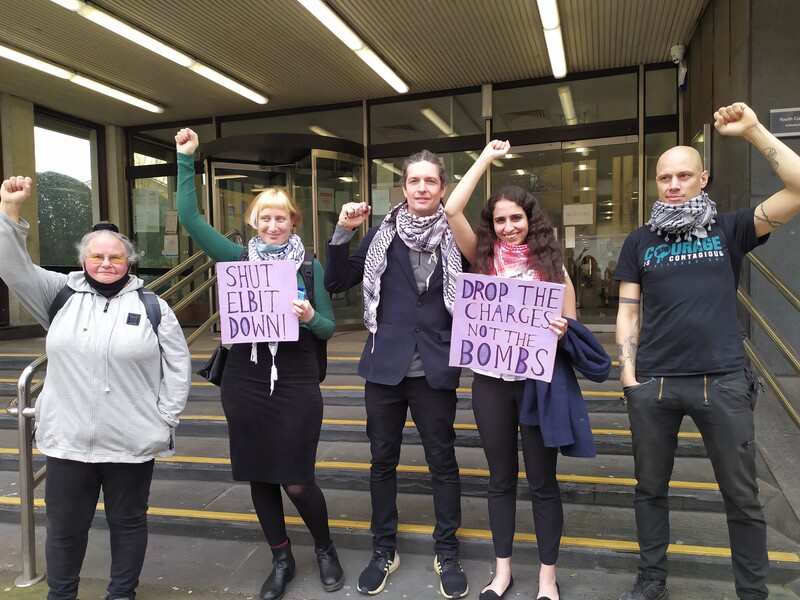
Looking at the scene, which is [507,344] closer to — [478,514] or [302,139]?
[478,514]

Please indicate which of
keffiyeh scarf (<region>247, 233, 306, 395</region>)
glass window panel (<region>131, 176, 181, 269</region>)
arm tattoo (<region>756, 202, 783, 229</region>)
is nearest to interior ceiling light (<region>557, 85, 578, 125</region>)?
arm tattoo (<region>756, 202, 783, 229</region>)

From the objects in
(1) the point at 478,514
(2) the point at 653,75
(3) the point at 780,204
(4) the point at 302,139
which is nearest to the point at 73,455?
(1) the point at 478,514

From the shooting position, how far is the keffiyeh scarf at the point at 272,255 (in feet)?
7.86

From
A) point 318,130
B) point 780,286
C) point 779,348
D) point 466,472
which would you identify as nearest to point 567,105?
Answer: point 318,130

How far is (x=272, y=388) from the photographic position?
2396mm

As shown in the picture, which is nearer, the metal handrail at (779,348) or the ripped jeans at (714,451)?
the ripped jeans at (714,451)

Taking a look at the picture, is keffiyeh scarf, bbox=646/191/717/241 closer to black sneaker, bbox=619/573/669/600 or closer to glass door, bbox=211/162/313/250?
black sneaker, bbox=619/573/669/600

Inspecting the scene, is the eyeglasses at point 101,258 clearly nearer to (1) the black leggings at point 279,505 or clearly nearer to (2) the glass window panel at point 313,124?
(1) the black leggings at point 279,505

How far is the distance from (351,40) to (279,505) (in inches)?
209

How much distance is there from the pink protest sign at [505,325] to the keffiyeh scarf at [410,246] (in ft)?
0.39

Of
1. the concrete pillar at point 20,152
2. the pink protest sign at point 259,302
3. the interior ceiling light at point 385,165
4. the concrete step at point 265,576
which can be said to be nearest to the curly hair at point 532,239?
the pink protest sign at point 259,302

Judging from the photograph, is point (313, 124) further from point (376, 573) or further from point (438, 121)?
point (376, 573)

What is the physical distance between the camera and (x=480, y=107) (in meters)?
7.99

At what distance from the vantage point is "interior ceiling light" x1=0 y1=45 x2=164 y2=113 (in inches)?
257
